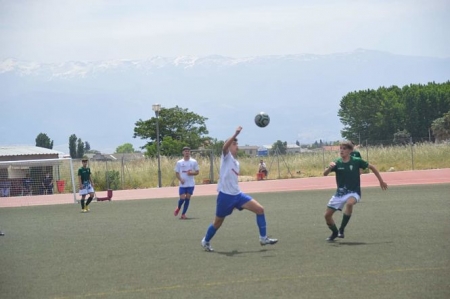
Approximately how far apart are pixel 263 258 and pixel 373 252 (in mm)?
1704

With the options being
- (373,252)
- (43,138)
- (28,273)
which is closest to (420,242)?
(373,252)

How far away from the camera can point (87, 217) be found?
24.7 metres

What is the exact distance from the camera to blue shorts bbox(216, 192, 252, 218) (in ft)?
46.3

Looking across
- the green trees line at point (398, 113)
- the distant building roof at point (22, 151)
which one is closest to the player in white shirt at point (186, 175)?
the distant building roof at point (22, 151)

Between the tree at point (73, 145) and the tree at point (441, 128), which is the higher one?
the tree at point (73, 145)

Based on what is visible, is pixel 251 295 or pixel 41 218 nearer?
pixel 251 295

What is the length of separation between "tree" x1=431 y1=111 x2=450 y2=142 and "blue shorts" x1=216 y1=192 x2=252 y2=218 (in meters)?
56.3

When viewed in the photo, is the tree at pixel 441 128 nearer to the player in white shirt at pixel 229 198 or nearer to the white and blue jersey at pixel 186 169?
the white and blue jersey at pixel 186 169

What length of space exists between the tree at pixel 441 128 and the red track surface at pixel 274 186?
80.6 feet

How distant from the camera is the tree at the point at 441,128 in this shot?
227ft

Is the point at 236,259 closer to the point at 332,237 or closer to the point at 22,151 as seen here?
the point at 332,237

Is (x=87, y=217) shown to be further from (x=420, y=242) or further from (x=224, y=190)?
(x=420, y=242)

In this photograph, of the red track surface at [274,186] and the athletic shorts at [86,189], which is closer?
the athletic shorts at [86,189]

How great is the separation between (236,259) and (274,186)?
29.1m
